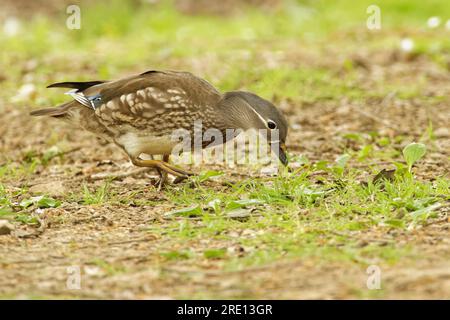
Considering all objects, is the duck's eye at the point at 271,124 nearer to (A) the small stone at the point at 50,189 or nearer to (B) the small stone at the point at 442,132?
(A) the small stone at the point at 50,189

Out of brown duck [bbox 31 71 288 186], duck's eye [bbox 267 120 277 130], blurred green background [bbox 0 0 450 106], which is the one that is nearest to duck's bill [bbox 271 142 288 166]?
brown duck [bbox 31 71 288 186]

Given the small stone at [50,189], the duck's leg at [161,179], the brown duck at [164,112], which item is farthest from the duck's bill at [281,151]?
the small stone at [50,189]

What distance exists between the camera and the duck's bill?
6.26 metres

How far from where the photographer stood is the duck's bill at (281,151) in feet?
20.5

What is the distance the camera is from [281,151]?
20.7 ft

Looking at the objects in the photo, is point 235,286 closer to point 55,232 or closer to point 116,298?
point 116,298

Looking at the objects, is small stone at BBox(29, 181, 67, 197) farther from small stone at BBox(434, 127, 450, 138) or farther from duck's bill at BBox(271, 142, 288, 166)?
small stone at BBox(434, 127, 450, 138)

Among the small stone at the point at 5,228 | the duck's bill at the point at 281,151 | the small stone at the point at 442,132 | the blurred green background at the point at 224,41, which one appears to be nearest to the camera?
the small stone at the point at 5,228

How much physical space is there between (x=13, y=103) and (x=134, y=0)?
19.5ft

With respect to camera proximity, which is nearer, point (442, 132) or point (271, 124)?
point (271, 124)

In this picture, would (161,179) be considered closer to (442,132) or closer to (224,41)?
(442,132)

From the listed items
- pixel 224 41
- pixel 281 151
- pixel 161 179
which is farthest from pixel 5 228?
pixel 224 41

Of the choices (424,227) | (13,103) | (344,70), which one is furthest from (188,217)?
(344,70)

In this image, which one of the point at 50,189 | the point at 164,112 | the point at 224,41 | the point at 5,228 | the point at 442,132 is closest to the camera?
the point at 5,228
